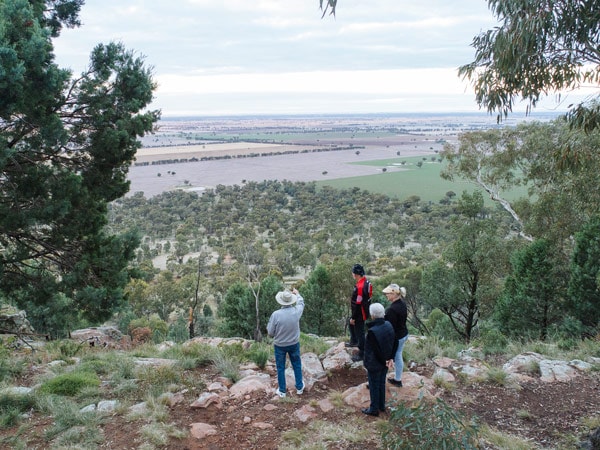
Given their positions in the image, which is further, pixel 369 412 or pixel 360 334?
pixel 360 334

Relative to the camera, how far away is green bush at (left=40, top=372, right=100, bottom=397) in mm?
5621

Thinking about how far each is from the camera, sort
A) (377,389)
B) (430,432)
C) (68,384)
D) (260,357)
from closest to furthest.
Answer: (430,432) → (377,389) → (68,384) → (260,357)

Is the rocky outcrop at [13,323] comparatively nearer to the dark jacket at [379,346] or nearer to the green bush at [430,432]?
the dark jacket at [379,346]

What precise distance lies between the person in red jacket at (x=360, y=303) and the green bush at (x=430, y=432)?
1.94 m

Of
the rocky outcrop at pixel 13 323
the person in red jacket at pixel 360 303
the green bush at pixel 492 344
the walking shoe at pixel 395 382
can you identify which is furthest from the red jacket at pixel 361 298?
the rocky outcrop at pixel 13 323

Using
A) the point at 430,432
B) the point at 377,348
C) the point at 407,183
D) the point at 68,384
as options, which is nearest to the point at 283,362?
the point at 377,348

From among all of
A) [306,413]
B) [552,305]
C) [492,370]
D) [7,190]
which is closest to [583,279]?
[552,305]

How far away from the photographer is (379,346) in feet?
15.3

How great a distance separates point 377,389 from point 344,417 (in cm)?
48

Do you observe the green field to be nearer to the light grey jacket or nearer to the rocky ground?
the rocky ground

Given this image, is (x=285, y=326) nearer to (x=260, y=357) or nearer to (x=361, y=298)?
(x=361, y=298)

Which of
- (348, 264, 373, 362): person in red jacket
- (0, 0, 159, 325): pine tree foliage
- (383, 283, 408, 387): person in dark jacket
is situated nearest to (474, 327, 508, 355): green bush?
(348, 264, 373, 362): person in red jacket

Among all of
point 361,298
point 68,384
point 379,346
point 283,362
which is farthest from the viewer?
point 361,298

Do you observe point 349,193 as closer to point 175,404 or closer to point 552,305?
point 552,305
